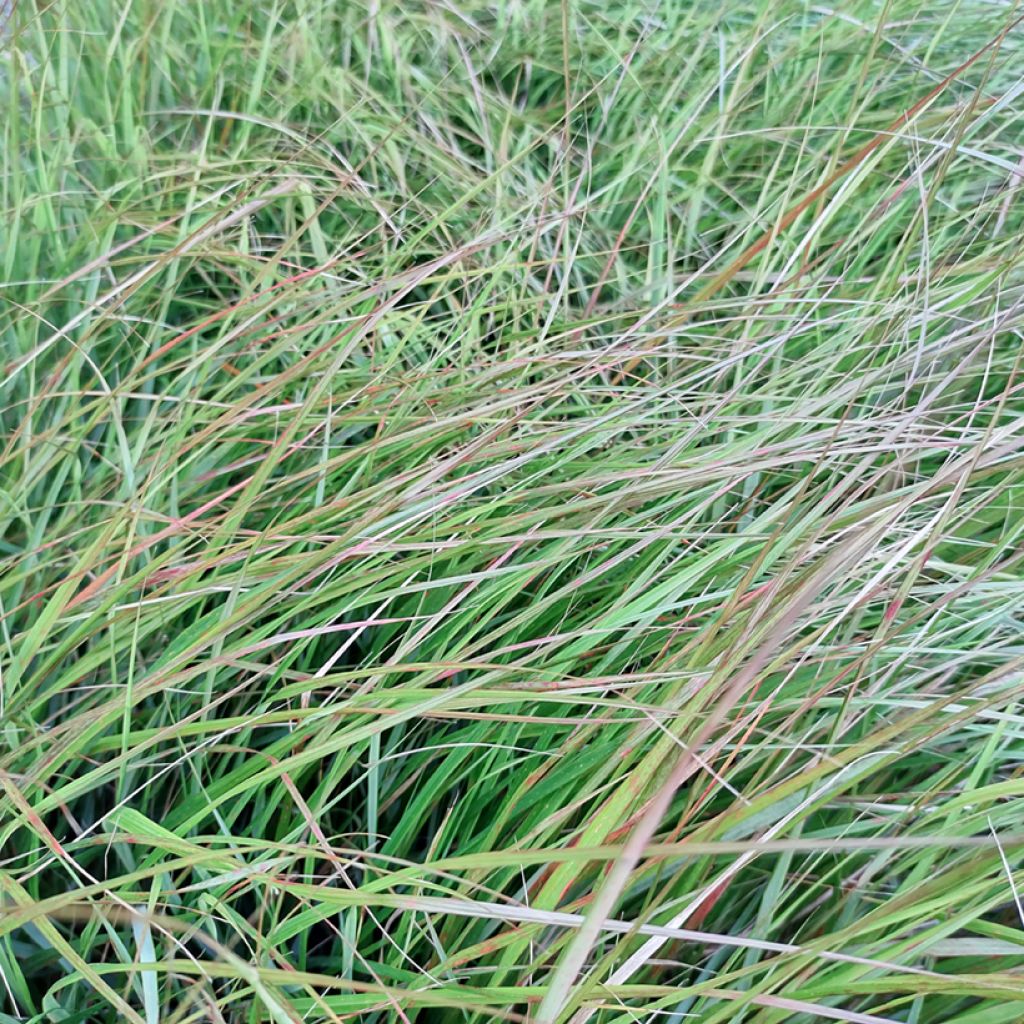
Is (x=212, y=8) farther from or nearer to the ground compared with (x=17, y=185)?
farther from the ground

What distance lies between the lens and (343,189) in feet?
2.82

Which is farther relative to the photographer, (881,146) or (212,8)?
(212,8)

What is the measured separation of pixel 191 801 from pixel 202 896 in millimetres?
80

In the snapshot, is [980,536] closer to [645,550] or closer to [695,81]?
[645,550]

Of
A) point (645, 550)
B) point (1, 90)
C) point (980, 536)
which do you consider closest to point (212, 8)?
point (1, 90)

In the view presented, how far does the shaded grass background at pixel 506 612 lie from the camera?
509 millimetres

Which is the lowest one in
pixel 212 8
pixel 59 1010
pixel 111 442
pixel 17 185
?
pixel 59 1010

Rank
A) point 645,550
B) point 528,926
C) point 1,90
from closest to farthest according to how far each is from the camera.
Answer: point 528,926
point 645,550
point 1,90

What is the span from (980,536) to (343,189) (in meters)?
0.59

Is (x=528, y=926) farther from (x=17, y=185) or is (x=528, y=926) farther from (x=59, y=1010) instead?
(x=17, y=185)

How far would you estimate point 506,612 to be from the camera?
0.70 metres

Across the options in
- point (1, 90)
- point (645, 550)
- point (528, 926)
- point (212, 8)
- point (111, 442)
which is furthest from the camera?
point (212, 8)

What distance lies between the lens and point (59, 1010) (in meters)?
0.54

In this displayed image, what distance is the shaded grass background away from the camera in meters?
0.51
